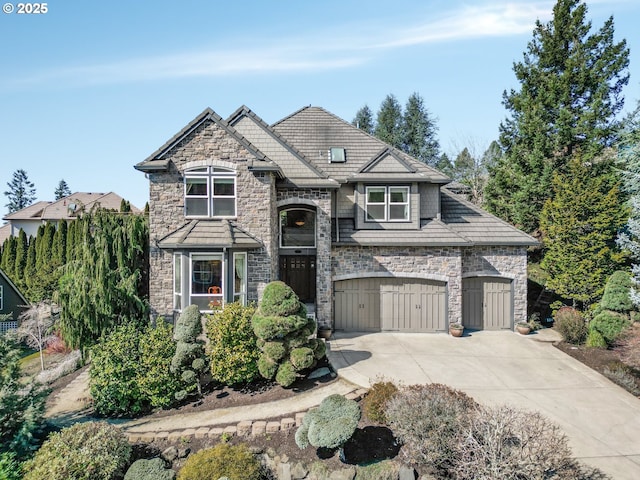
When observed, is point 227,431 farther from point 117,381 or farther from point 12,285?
point 12,285

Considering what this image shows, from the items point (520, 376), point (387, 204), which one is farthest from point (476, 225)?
point (520, 376)

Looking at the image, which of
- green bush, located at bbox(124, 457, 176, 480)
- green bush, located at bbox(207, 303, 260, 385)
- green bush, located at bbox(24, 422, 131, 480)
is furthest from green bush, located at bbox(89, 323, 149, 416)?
green bush, located at bbox(124, 457, 176, 480)

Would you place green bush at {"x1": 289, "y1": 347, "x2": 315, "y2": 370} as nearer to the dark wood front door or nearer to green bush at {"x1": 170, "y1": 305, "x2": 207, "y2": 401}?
green bush at {"x1": 170, "y1": 305, "x2": 207, "y2": 401}

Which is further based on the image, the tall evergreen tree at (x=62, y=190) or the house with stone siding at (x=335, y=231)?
the tall evergreen tree at (x=62, y=190)

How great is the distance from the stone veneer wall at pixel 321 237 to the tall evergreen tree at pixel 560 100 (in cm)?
1181

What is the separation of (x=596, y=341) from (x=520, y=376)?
4.62 m

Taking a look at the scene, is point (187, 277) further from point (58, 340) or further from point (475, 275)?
point (475, 275)

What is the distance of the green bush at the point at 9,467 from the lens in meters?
6.76

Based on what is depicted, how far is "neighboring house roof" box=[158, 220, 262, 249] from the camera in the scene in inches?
458

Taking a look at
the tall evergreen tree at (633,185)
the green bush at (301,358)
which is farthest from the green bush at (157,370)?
the tall evergreen tree at (633,185)

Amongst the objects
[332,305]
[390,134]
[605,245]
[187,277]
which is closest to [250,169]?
[187,277]

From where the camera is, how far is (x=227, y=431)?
8.07 meters

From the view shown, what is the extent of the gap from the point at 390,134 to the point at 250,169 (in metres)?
33.8

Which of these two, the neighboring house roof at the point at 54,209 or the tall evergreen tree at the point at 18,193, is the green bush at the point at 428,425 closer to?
the neighboring house roof at the point at 54,209
